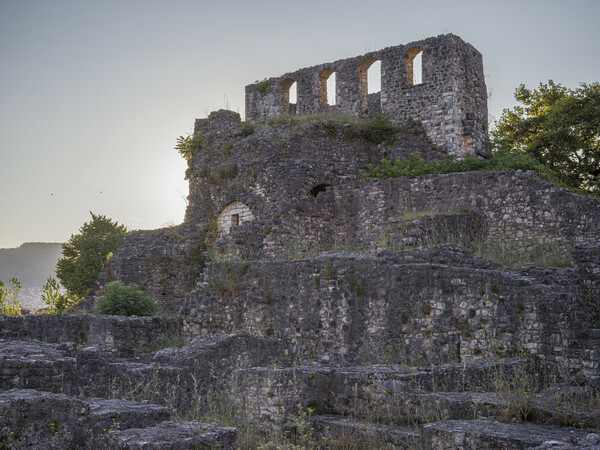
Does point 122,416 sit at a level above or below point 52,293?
below

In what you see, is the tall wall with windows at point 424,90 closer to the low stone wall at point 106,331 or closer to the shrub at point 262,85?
the shrub at point 262,85

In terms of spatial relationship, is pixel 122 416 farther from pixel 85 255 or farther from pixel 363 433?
pixel 85 255

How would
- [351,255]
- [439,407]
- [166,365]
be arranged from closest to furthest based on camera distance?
[439,407] → [166,365] → [351,255]

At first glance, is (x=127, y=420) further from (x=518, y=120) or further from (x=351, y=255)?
(x=518, y=120)

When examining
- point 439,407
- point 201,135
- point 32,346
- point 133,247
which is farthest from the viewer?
point 201,135

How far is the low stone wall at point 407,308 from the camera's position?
384 inches

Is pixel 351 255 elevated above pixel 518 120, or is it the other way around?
pixel 518 120

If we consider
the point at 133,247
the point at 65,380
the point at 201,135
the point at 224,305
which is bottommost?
the point at 65,380

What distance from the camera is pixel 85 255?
27453 millimetres

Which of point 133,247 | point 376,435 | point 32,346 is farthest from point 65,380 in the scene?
point 133,247

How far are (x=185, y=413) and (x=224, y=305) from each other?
206 inches

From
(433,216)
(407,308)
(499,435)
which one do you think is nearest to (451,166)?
(433,216)

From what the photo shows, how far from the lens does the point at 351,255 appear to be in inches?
525

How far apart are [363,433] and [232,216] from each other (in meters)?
15.0
